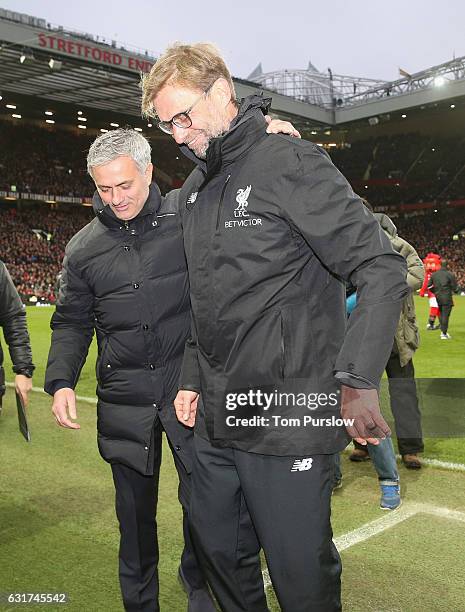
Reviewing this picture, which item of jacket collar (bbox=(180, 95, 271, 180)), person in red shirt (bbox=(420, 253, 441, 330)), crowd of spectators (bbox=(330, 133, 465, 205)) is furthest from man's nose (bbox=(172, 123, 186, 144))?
crowd of spectators (bbox=(330, 133, 465, 205))

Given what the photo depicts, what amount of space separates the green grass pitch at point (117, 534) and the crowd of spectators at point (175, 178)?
37.7 meters

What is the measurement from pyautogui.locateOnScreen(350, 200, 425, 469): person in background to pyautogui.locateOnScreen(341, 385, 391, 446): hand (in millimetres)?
3057

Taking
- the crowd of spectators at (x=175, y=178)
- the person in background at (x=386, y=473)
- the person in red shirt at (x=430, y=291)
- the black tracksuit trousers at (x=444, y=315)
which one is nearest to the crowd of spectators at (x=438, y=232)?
the crowd of spectators at (x=175, y=178)

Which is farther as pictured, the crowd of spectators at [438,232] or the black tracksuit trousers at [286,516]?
the crowd of spectators at [438,232]

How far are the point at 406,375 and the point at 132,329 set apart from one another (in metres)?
2.88

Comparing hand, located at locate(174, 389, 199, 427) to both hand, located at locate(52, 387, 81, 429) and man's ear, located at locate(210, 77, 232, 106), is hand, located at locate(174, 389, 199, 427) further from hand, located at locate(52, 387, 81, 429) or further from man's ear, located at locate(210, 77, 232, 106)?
man's ear, located at locate(210, 77, 232, 106)

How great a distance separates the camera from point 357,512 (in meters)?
4.34

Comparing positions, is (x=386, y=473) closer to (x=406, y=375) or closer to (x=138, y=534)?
(x=406, y=375)

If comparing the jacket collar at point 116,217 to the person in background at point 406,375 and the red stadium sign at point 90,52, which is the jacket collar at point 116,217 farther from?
the red stadium sign at point 90,52

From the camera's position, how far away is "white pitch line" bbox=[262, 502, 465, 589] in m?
3.89

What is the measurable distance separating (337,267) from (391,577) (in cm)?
220

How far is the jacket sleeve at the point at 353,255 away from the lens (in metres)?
1.82

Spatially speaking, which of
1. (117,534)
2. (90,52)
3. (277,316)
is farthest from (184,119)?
(90,52)

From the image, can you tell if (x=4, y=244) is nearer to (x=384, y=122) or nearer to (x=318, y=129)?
(x=318, y=129)
